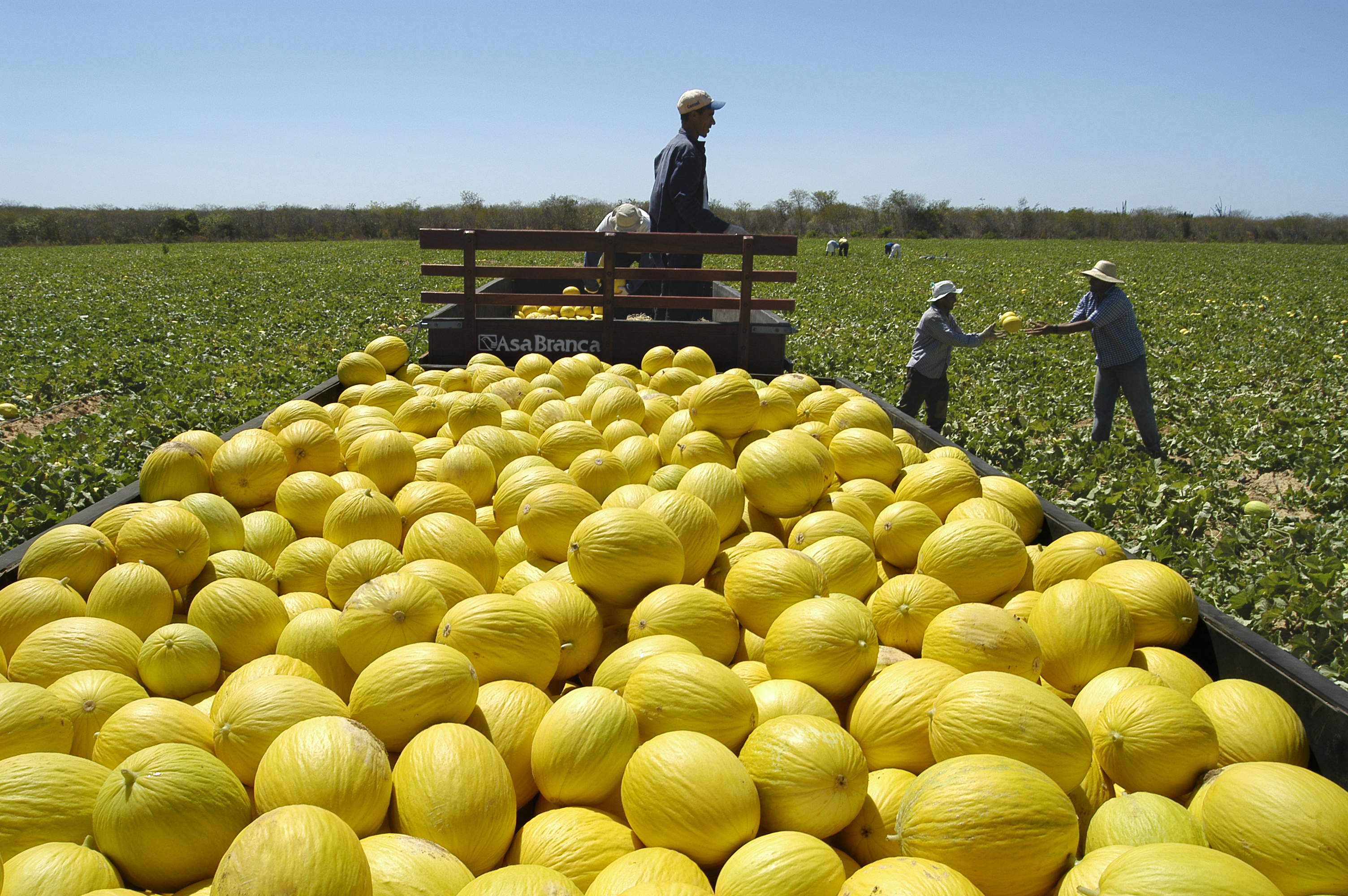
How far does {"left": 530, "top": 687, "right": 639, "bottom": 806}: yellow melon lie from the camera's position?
187 cm

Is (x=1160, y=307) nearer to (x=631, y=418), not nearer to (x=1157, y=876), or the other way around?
(x=631, y=418)

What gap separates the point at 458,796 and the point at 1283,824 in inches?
73.8

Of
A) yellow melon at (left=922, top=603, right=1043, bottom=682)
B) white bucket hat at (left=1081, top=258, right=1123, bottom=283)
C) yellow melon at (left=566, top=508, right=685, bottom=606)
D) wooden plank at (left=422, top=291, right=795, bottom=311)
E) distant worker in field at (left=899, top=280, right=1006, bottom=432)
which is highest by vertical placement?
white bucket hat at (left=1081, top=258, right=1123, bottom=283)

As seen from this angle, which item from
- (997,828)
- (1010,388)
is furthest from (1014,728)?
(1010,388)

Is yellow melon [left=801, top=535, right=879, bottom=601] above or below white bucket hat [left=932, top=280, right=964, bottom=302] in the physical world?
below

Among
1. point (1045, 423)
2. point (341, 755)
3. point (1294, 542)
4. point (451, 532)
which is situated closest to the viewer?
point (341, 755)

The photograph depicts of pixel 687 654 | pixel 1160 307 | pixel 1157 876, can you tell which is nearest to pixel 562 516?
pixel 687 654

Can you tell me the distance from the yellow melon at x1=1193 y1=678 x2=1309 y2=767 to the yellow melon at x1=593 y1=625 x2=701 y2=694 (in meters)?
1.50

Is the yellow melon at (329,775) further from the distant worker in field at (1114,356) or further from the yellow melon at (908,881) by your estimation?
the distant worker in field at (1114,356)

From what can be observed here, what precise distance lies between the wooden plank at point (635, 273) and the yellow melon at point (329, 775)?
4.58 meters

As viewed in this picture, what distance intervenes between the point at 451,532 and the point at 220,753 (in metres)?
1.11

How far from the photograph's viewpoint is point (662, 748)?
1.80m

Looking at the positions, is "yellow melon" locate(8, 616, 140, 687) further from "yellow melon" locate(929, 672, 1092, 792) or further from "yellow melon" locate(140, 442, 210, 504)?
"yellow melon" locate(929, 672, 1092, 792)

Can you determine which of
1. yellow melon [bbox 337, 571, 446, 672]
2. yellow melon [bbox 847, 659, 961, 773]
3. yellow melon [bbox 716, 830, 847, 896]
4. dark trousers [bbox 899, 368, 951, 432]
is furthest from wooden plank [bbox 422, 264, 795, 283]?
yellow melon [bbox 716, 830, 847, 896]
